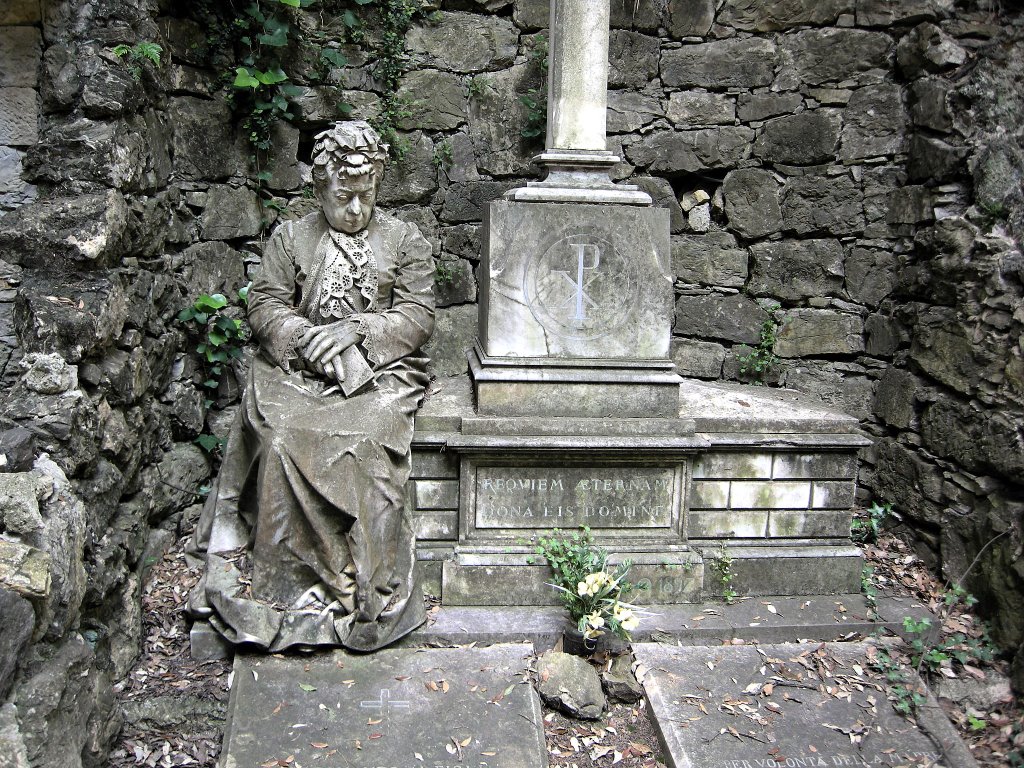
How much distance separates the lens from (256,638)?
328cm

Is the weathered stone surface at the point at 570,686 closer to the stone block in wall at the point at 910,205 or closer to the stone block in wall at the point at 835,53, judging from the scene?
the stone block in wall at the point at 910,205

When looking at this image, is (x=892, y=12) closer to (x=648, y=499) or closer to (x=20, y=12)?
(x=648, y=499)

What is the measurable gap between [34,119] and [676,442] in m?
3.08

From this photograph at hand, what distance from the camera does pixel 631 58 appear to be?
511cm

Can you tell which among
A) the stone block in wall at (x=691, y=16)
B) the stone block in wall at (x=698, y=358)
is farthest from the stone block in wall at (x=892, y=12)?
the stone block in wall at (x=698, y=358)

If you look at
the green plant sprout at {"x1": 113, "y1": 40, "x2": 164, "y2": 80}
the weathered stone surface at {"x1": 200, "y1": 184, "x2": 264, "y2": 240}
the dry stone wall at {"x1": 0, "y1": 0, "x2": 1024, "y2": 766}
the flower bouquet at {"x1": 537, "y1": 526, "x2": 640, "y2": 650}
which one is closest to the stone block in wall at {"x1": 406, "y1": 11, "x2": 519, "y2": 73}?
the dry stone wall at {"x1": 0, "y1": 0, "x2": 1024, "y2": 766}

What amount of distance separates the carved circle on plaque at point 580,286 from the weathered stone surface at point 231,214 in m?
2.01

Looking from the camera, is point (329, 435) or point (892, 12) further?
point (892, 12)

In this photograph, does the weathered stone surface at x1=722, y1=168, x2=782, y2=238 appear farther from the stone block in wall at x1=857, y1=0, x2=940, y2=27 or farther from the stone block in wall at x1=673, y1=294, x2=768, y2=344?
the stone block in wall at x1=857, y1=0, x2=940, y2=27

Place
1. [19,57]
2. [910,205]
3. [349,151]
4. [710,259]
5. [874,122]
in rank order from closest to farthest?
[19,57] < [349,151] < [910,205] < [874,122] < [710,259]

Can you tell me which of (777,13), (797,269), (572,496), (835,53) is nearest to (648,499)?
(572,496)

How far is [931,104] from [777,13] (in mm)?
1081

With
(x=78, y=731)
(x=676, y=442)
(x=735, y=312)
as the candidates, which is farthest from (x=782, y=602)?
(x=78, y=731)

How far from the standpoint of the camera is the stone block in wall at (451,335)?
17.0 feet
